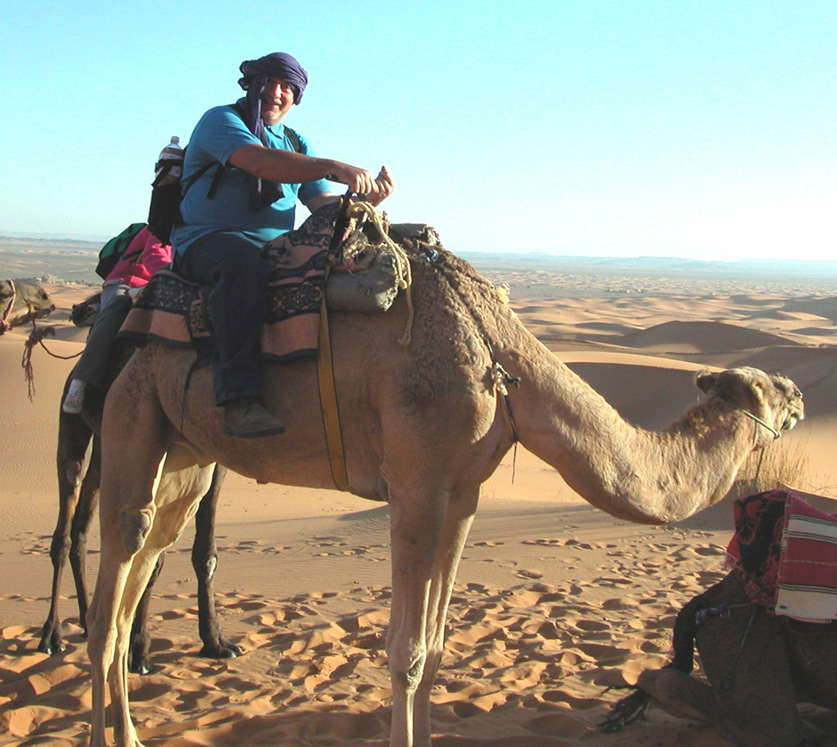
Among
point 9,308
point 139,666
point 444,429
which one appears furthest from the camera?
point 9,308

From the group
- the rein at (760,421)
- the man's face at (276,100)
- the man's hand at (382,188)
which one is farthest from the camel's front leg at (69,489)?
the rein at (760,421)

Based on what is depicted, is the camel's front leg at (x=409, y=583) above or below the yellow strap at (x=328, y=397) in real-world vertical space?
below

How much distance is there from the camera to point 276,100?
158 inches

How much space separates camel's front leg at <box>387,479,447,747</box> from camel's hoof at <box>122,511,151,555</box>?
133 cm

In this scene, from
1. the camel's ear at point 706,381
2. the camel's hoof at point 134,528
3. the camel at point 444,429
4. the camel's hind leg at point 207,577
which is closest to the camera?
the camel at point 444,429

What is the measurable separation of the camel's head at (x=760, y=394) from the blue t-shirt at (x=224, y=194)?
204cm

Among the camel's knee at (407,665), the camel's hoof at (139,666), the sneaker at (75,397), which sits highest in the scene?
the sneaker at (75,397)

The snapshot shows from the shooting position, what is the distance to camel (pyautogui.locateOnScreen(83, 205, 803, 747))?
3.34 m

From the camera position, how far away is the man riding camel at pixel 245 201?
354cm

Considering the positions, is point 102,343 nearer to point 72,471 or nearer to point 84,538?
point 72,471

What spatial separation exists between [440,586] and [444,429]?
0.91m

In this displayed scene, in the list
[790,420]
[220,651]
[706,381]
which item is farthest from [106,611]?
[790,420]

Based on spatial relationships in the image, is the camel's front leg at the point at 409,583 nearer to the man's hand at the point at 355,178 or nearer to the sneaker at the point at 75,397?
the man's hand at the point at 355,178

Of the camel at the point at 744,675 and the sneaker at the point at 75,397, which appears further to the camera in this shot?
the sneaker at the point at 75,397
